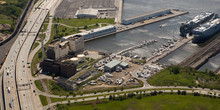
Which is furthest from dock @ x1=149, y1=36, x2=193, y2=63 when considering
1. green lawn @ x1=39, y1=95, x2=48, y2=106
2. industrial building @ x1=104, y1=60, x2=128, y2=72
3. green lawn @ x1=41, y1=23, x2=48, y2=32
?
green lawn @ x1=41, y1=23, x2=48, y2=32

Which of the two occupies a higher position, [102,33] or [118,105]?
[102,33]

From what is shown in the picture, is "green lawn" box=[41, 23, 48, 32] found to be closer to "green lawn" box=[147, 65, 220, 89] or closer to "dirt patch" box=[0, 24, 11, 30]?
"dirt patch" box=[0, 24, 11, 30]

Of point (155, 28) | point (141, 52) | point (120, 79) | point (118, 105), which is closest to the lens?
point (118, 105)

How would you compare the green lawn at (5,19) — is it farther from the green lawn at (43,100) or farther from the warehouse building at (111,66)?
the green lawn at (43,100)

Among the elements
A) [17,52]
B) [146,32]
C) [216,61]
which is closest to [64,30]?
[17,52]

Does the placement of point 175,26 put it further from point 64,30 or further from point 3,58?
point 3,58

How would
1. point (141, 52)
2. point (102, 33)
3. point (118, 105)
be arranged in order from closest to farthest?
point (118, 105)
point (141, 52)
point (102, 33)

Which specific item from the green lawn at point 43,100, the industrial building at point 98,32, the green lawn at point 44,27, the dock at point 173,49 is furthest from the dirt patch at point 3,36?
the dock at point 173,49

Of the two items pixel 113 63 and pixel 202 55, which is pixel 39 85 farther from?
pixel 202 55
